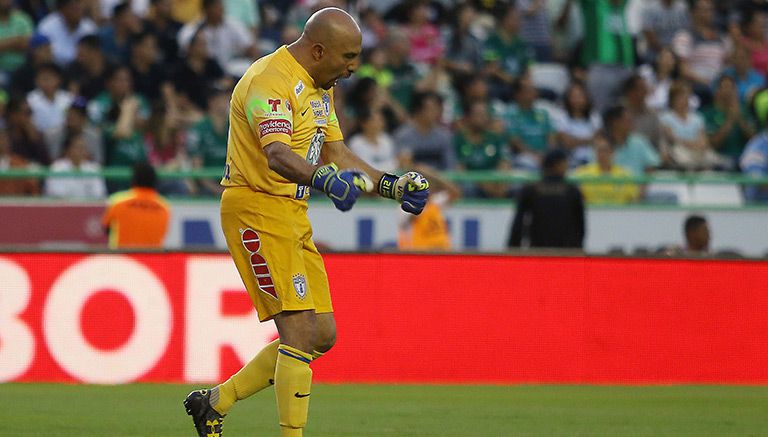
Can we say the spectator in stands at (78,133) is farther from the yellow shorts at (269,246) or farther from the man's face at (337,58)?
the man's face at (337,58)

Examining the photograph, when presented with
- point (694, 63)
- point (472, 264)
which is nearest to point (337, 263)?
point (472, 264)

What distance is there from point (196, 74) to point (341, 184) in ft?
33.4

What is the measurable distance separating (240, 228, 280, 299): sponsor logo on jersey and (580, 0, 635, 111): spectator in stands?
11.2 metres

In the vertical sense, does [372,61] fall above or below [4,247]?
above

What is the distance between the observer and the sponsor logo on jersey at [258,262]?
287 inches

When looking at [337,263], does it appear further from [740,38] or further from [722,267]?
[740,38]

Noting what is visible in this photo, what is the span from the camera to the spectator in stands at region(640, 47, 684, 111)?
18141 millimetres

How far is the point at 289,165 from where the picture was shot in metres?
6.84

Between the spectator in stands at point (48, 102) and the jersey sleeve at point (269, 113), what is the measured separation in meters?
8.87

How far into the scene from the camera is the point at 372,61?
17016 mm

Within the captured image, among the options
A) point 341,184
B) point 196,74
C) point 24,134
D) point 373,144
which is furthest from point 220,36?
point 341,184

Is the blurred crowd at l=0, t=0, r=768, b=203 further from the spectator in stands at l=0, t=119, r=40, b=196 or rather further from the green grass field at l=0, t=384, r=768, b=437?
the green grass field at l=0, t=384, r=768, b=437

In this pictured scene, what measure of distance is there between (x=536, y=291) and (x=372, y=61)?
5796 millimetres

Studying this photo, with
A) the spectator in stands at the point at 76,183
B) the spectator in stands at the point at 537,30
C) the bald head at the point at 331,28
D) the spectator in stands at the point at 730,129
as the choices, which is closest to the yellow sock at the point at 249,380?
the bald head at the point at 331,28
